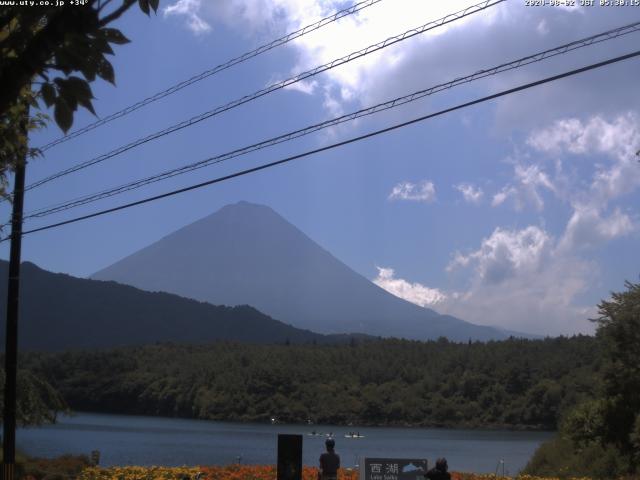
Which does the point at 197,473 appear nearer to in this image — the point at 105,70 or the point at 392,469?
the point at 392,469

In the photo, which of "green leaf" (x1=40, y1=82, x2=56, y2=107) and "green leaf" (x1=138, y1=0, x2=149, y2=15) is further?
"green leaf" (x1=138, y1=0, x2=149, y2=15)

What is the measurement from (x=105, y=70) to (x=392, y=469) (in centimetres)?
1050

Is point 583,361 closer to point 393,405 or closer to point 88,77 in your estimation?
point 393,405

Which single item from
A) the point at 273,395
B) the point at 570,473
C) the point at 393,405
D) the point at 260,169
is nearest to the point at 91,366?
the point at 273,395

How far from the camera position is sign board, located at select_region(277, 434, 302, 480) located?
12742 millimetres

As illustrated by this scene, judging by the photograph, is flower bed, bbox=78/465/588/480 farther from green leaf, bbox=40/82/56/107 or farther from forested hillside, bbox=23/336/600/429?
forested hillside, bbox=23/336/600/429

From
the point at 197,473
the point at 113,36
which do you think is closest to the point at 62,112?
the point at 113,36

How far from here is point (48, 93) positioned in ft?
13.0

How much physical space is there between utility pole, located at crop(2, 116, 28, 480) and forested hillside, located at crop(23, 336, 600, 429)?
8246 cm

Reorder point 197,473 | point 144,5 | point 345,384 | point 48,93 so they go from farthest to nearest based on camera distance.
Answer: point 345,384 → point 197,473 → point 144,5 → point 48,93

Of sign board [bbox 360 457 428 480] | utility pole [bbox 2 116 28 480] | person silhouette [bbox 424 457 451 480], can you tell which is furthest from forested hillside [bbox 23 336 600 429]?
person silhouette [bbox 424 457 451 480]

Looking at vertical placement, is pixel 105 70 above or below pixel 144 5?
below

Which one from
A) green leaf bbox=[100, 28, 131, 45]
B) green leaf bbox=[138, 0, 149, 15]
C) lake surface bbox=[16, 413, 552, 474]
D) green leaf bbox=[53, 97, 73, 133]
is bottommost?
lake surface bbox=[16, 413, 552, 474]

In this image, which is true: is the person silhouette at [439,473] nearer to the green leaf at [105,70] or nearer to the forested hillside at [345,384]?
the green leaf at [105,70]
